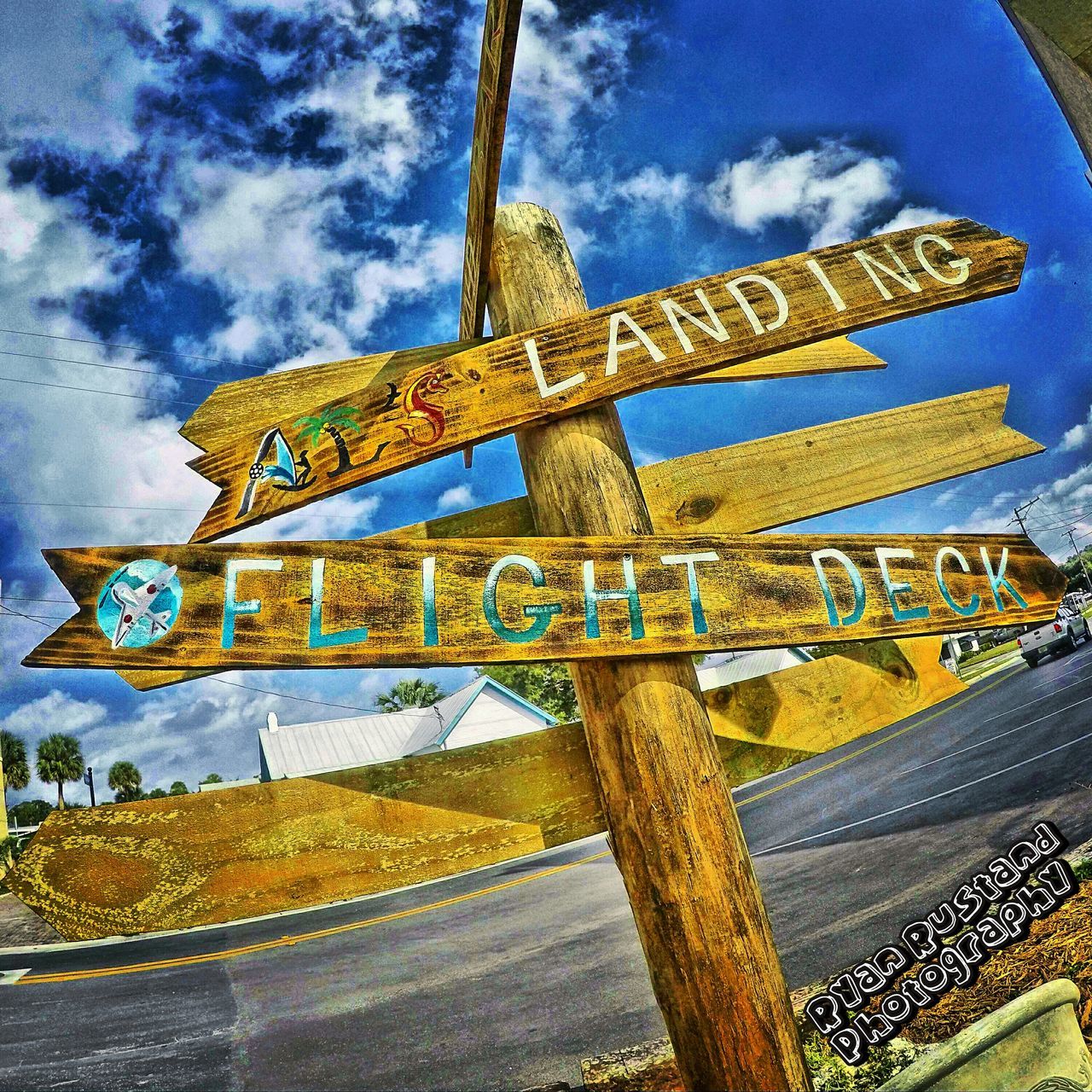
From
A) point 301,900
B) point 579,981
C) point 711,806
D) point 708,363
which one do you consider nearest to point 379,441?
point 708,363

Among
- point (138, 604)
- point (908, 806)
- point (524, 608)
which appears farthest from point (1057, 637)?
point (138, 604)

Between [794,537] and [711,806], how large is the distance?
23.0 inches

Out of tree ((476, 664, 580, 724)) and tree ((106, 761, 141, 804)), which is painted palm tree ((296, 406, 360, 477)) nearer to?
tree ((476, 664, 580, 724))

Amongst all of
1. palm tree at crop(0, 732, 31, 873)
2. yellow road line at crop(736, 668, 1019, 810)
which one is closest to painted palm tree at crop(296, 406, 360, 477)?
yellow road line at crop(736, 668, 1019, 810)

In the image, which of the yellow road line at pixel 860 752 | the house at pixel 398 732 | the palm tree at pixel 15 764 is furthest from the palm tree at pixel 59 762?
the yellow road line at pixel 860 752

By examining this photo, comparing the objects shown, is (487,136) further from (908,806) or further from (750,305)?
(908,806)

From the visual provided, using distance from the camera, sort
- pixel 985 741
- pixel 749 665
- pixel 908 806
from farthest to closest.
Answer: pixel 749 665, pixel 985 741, pixel 908 806

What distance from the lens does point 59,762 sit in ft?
119

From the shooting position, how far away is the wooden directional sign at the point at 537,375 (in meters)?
1.52

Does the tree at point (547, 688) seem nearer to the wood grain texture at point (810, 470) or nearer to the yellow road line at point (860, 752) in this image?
the yellow road line at point (860, 752)

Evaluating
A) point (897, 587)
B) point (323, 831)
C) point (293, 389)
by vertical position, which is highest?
point (293, 389)

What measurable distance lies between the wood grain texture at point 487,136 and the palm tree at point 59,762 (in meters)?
44.9

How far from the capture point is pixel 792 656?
18.8m

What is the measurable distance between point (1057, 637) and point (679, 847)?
612 inches
